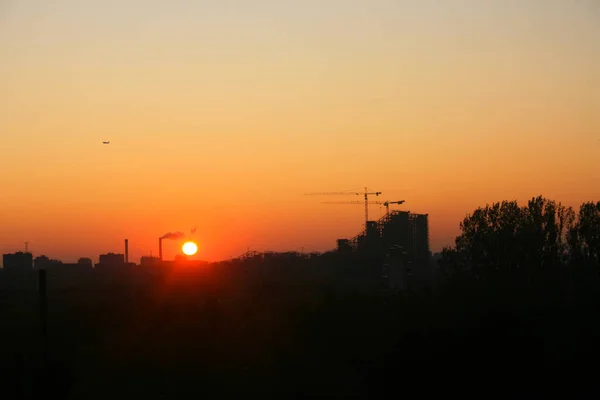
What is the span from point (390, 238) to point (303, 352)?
6821 cm

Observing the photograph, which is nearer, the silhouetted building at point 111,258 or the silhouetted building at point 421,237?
the silhouetted building at point 421,237

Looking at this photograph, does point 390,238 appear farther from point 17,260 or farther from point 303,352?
point 303,352

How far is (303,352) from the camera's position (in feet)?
57.2

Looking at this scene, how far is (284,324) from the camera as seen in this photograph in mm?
19594

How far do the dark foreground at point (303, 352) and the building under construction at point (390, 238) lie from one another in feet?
199

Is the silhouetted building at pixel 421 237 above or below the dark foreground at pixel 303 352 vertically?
above

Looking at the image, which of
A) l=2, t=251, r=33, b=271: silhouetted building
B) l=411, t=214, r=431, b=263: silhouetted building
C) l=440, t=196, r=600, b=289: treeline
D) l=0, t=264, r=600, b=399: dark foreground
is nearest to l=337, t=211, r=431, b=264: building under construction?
l=411, t=214, r=431, b=263: silhouetted building

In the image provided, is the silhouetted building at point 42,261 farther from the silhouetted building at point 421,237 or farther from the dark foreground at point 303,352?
the dark foreground at point 303,352

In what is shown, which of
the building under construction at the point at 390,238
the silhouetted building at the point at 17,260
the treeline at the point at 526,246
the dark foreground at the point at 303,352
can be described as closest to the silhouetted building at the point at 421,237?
the building under construction at the point at 390,238

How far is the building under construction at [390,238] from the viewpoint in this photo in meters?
84.0

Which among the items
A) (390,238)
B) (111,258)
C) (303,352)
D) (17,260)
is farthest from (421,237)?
(303,352)

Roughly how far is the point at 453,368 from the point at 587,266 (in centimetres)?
3187

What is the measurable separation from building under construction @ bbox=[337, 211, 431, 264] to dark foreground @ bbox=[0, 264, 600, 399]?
60528 millimetres

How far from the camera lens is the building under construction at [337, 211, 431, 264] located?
8400 cm
